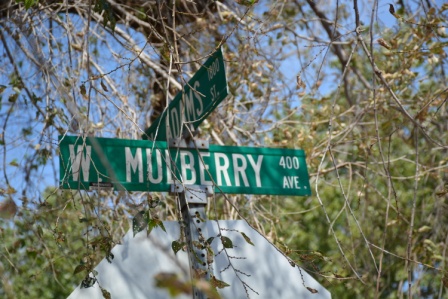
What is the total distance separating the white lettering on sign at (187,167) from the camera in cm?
325

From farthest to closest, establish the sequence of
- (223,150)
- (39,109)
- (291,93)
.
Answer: (291,93) < (39,109) < (223,150)

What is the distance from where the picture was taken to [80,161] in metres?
3.08

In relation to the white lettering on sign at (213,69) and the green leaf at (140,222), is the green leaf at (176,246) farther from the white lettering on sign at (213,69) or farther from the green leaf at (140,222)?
the white lettering on sign at (213,69)

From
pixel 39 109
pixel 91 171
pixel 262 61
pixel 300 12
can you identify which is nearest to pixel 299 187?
pixel 91 171

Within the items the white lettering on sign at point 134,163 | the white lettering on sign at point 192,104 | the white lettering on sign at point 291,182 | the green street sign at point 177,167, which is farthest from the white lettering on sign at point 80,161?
the white lettering on sign at point 291,182

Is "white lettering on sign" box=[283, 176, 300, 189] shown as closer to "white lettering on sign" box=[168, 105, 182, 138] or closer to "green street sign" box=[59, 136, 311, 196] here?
"green street sign" box=[59, 136, 311, 196]

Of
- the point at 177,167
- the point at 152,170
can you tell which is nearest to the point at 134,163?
the point at 152,170

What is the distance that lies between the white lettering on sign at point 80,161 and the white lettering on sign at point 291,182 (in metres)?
0.89

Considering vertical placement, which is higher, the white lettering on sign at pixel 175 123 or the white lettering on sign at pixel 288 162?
the white lettering on sign at pixel 175 123

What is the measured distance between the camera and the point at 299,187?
3496 millimetres

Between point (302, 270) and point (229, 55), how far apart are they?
2536 millimetres

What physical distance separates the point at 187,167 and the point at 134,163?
→ 0.23 m

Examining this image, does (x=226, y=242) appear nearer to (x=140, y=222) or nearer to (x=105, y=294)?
(x=140, y=222)

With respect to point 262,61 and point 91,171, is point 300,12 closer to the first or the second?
point 262,61
